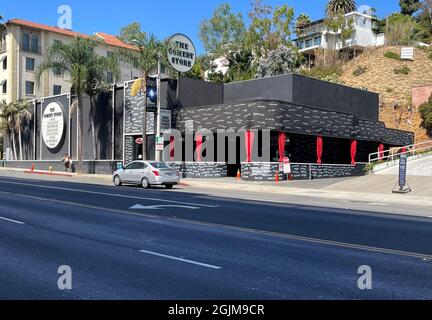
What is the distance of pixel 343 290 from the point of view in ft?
20.3

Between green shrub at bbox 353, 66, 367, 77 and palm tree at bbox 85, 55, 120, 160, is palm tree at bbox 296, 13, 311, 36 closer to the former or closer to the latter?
green shrub at bbox 353, 66, 367, 77

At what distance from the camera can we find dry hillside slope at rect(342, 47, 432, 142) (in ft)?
177

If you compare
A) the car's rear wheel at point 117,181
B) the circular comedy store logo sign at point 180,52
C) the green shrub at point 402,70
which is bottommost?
the car's rear wheel at point 117,181

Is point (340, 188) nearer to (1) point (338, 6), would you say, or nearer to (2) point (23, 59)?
(2) point (23, 59)

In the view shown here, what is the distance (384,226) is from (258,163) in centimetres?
1688

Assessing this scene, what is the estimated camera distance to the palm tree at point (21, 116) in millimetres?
48750

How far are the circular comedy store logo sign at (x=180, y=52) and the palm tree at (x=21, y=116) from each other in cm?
2193

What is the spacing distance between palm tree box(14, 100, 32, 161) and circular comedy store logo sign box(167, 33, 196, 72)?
21926mm

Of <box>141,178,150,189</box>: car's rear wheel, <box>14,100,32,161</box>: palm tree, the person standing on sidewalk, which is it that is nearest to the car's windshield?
<box>141,178,150,189</box>: car's rear wheel

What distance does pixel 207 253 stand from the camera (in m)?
8.44

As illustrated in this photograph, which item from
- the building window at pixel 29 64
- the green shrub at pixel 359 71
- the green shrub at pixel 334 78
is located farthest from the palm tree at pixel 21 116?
the green shrub at pixel 359 71

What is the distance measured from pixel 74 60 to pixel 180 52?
891 cm

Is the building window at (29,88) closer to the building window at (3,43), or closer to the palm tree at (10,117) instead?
the building window at (3,43)

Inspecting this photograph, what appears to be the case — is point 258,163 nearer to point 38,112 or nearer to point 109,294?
point 109,294
